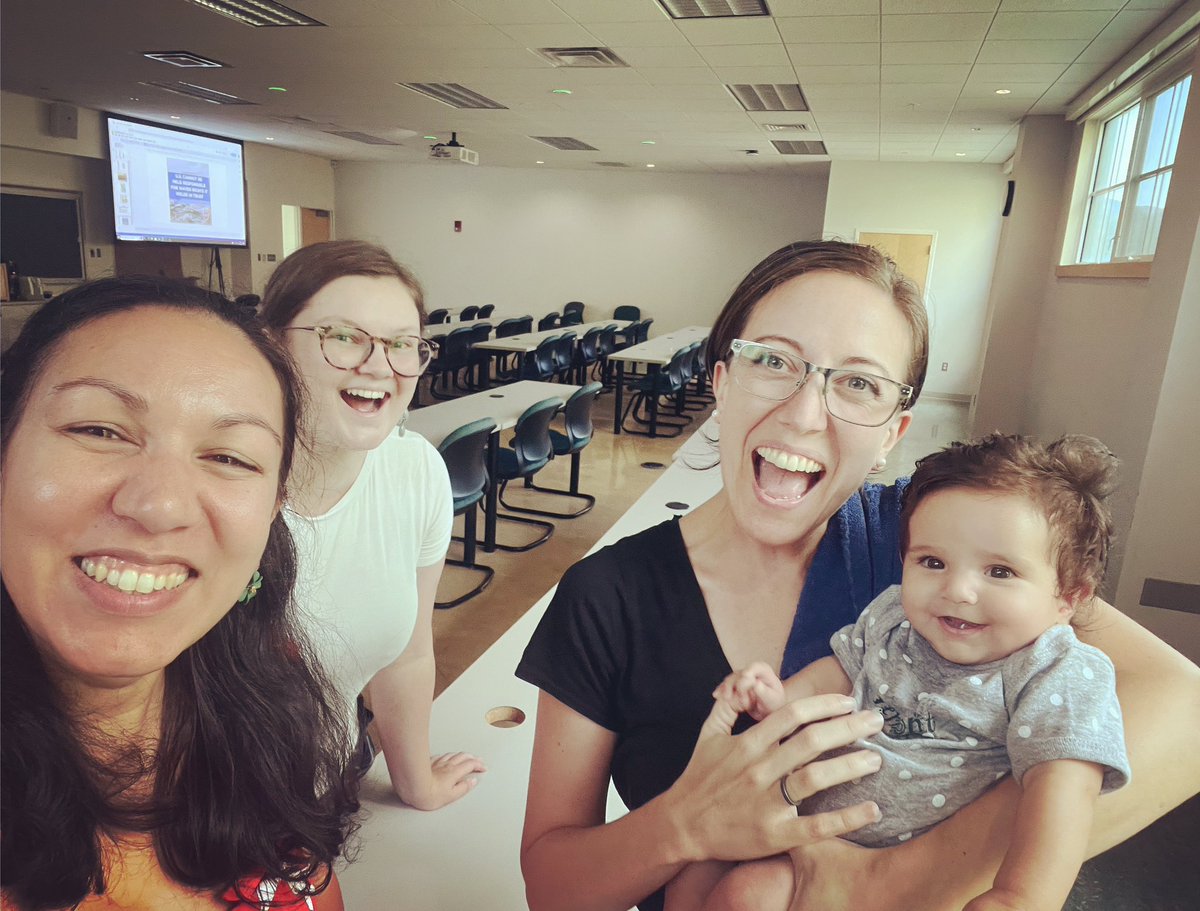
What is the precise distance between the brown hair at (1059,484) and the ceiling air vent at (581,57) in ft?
19.7

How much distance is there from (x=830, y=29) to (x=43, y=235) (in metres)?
11.1

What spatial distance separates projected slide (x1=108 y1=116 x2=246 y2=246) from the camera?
11352 millimetres

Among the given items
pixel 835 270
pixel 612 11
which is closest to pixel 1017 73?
pixel 612 11

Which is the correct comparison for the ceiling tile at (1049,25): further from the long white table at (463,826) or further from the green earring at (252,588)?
the green earring at (252,588)

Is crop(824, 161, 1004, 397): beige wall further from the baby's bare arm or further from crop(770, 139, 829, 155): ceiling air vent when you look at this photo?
the baby's bare arm

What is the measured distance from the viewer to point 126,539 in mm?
715

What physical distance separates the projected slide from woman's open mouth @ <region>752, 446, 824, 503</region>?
12.9 meters

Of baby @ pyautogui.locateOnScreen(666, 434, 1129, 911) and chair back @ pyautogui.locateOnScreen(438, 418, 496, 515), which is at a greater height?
baby @ pyautogui.locateOnScreen(666, 434, 1129, 911)

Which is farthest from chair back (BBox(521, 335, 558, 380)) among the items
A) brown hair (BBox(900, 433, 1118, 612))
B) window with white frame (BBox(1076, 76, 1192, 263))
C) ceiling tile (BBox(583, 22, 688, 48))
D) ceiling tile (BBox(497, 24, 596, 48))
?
brown hair (BBox(900, 433, 1118, 612))

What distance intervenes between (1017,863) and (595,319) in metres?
15.4

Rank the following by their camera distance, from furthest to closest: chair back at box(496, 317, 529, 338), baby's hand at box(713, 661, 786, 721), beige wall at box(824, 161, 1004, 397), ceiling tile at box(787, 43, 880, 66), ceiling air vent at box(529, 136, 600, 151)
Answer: beige wall at box(824, 161, 1004, 397), ceiling air vent at box(529, 136, 600, 151), chair back at box(496, 317, 529, 338), ceiling tile at box(787, 43, 880, 66), baby's hand at box(713, 661, 786, 721)

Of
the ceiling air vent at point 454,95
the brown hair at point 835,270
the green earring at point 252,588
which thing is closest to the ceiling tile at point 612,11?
the ceiling air vent at point 454,95

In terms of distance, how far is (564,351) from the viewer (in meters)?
9.49

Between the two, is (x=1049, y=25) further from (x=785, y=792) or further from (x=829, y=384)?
(x=785, y=792)
